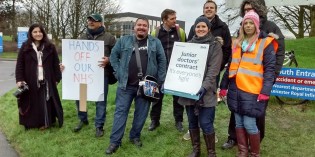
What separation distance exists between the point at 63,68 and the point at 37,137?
4.07 ft

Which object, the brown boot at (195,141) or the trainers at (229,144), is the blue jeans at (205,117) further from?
the trainers at (229,144)

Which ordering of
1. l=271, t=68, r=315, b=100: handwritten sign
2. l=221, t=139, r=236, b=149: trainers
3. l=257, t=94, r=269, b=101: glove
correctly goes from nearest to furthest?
l=257, t=94, r=269, b=101: glove
l=221, t=139, r=236, b=149: trainers
l=271, t=68, r=315, b=100: handwritten sign

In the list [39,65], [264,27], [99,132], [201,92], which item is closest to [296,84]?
[264,27]

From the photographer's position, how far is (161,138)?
5500mm

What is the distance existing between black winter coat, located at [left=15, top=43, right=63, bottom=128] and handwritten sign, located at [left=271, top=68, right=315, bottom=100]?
441cm

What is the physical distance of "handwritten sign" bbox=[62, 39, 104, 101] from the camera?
564 cm

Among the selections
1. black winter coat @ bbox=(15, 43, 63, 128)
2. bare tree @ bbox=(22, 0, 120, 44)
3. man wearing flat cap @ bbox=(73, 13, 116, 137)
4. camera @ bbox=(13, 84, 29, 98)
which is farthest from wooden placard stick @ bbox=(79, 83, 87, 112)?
bare tree @ bbox=(22, 0, 120, 44)

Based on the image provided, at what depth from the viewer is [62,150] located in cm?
523

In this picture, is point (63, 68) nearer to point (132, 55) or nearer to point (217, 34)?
point (132, 55)

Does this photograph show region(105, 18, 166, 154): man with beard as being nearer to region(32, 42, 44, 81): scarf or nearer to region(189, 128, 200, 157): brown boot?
region(189, 128, 200, 157): brown boot

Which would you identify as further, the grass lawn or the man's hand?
the man's hand

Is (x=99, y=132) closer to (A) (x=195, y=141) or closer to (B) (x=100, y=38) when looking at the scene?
(B) (x=100, y=38)

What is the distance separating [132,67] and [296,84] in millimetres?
3921

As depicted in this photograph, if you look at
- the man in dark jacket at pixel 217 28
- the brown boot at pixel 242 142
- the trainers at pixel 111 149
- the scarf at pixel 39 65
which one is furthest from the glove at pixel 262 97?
the scarf at pixel 39 65
